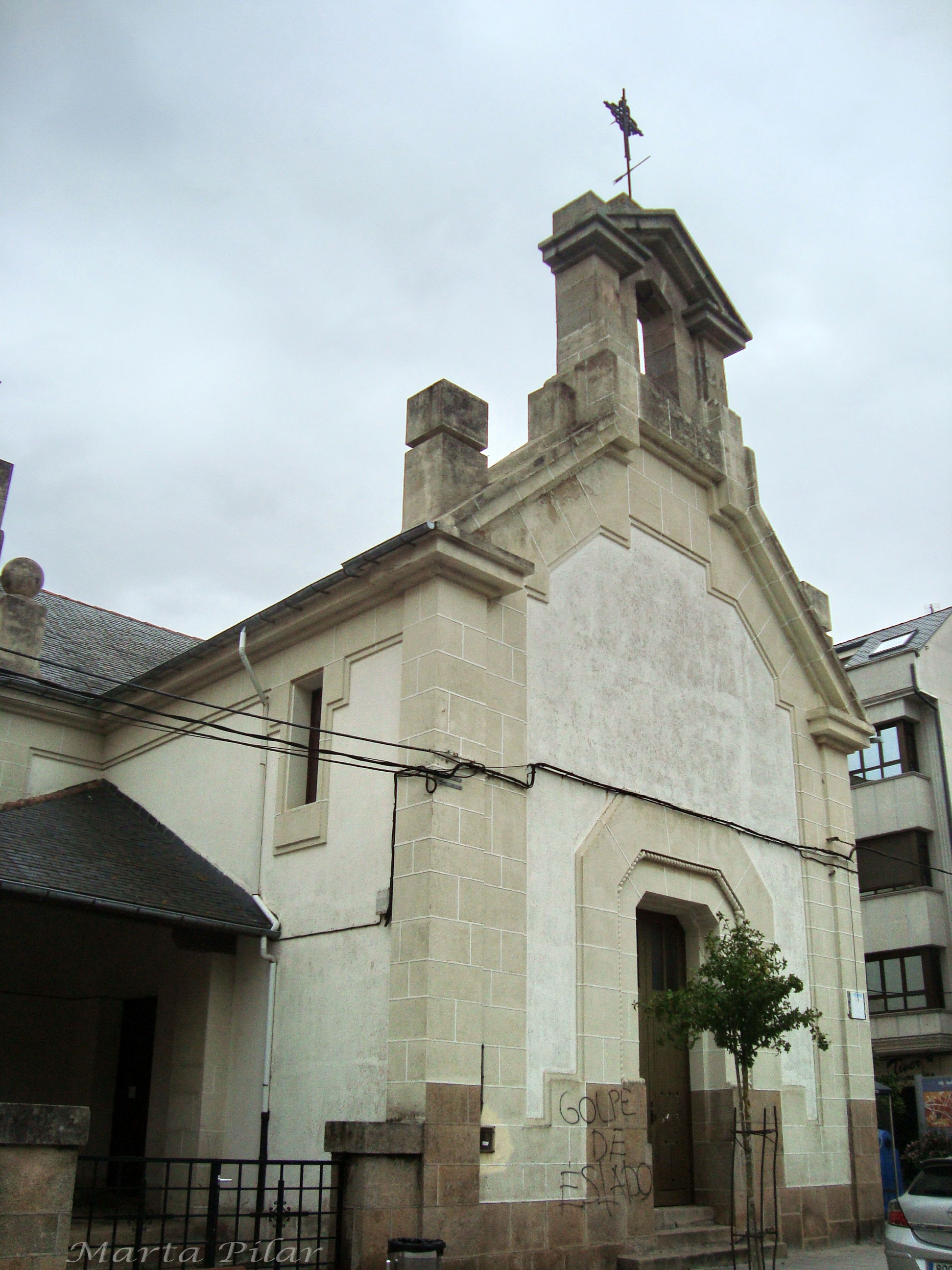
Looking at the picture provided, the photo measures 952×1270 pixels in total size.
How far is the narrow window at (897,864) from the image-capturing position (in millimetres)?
28203

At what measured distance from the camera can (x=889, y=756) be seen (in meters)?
29.7

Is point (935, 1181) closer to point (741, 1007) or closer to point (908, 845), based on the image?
point (741, 1007)

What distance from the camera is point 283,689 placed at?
13344 mm

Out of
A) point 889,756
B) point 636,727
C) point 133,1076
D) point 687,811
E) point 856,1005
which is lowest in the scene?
point 133,1076

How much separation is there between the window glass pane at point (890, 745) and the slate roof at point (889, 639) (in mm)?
1790

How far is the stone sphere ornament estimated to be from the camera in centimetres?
1598

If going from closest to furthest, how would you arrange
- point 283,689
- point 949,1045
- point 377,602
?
point 377,602
point 283,689
point 949,1045

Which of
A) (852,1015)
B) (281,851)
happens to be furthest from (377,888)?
(852,1015)

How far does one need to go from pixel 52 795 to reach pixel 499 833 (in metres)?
6.68

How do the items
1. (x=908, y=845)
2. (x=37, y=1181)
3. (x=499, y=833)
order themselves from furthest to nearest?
(x=908, y=845), (x=499, y=833), (x=37, y=1181)

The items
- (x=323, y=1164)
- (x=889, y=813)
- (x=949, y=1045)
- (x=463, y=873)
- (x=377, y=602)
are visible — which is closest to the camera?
(x=323, y=1164)

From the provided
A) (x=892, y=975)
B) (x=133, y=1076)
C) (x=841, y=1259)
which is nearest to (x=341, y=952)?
(x=133, y=1076)

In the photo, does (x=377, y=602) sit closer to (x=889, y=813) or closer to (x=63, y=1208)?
(x=63, y=1208)

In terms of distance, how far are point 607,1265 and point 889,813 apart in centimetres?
2001
